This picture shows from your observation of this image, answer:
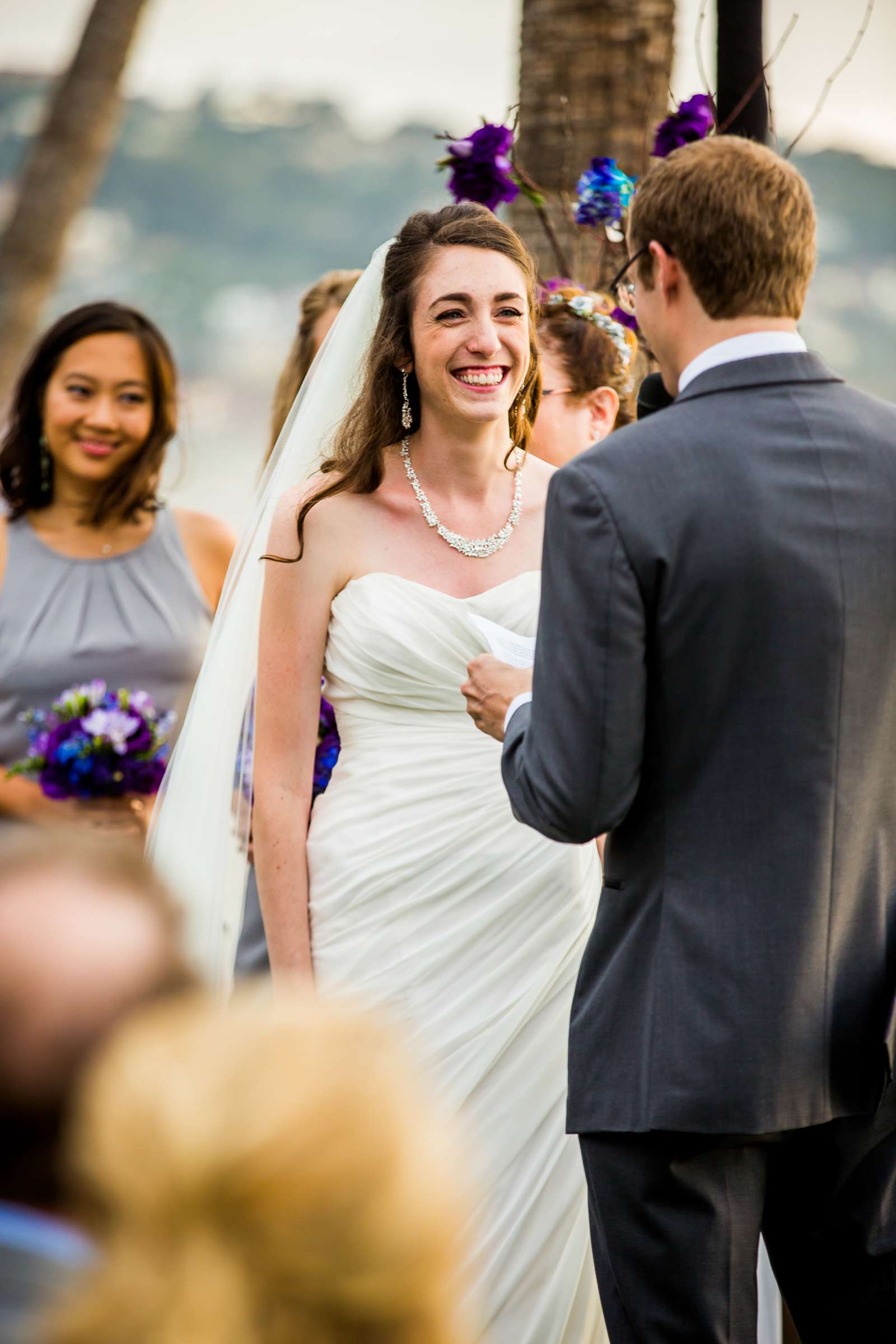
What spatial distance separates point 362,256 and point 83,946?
1934cm

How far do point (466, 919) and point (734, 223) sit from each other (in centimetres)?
163

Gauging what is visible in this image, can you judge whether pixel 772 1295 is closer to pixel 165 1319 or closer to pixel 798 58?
pixel 165 1319

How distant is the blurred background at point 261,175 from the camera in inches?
517

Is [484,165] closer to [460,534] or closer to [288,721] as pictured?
[460,534]

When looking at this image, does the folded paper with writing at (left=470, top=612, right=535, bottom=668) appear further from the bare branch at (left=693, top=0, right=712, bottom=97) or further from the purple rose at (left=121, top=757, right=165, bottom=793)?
the bare branch at (left=693, top=0, right=712, bottom=97)

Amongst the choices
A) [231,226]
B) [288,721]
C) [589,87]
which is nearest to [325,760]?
[288,721]

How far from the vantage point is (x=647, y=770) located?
6.76 feet

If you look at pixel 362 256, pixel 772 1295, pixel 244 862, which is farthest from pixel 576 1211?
pixel 362 256

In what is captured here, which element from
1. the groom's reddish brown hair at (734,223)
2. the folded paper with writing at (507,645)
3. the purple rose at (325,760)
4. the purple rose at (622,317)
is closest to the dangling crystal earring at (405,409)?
the folded paper with writing at (507,645)

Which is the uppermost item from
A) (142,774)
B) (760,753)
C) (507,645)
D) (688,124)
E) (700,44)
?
(700,44)

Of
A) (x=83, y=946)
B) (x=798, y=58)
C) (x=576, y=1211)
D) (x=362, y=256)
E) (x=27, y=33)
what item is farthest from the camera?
(x=362, y=256)

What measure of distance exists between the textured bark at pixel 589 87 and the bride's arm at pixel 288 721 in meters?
2.47

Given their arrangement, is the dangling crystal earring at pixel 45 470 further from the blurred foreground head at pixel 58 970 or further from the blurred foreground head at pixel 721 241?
the blurred foreground head at pixel 58 970

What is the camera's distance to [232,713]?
3.27m
